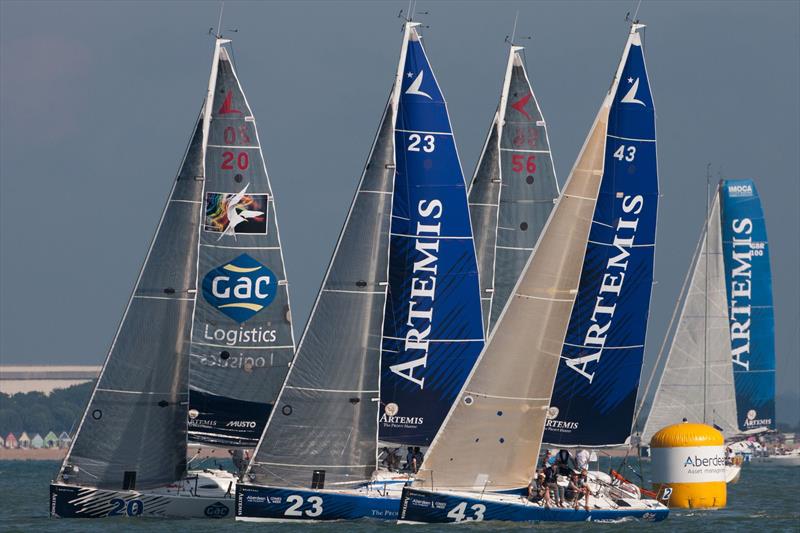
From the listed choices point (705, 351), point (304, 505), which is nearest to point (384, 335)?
point (304, 505)

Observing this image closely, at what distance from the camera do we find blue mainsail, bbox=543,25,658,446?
35.5 metres

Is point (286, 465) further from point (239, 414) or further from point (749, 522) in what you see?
point (749, 522)

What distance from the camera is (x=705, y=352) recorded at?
65250 mm

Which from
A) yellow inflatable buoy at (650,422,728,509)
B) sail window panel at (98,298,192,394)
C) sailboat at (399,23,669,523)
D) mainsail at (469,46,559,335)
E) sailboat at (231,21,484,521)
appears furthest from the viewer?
mainsail at (469,46,559,335)

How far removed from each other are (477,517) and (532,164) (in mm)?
12868

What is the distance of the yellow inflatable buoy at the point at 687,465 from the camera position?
35.2 m

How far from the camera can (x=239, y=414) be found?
38.8 m

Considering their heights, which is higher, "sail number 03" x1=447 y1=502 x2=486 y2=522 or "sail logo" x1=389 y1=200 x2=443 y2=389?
"sail logo" x1=389 y1=200 x2=443 y2=389

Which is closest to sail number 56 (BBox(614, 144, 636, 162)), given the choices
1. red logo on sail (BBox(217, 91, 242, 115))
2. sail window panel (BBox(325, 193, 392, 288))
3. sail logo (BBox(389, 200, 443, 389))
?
sail logo (BBox(389, 200, 443, 389))

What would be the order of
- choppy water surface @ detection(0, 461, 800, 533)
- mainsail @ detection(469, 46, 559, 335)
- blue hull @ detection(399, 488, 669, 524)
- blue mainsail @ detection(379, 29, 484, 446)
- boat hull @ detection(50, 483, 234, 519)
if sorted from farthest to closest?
mainsail @ detection(469, 46, 559, 335) < boat hull @ detection(50, 483, 234, 519) < blue mainsail @ detection(379, 29, 484, 446) < choppy water surface @ detection(0, 461, 800, 533) < blue hull @ detection(399, 488, 669, 524)

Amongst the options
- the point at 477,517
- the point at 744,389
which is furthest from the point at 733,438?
the point at 477,517

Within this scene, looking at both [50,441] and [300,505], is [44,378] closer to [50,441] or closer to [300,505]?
[50,441]

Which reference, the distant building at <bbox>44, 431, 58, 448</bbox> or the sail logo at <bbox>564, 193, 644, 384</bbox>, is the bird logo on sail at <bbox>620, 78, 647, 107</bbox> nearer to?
the sail logo at <bbox>564, 193, 644, 384</bbox>

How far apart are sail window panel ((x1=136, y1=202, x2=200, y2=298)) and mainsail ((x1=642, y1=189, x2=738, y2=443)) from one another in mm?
30525
